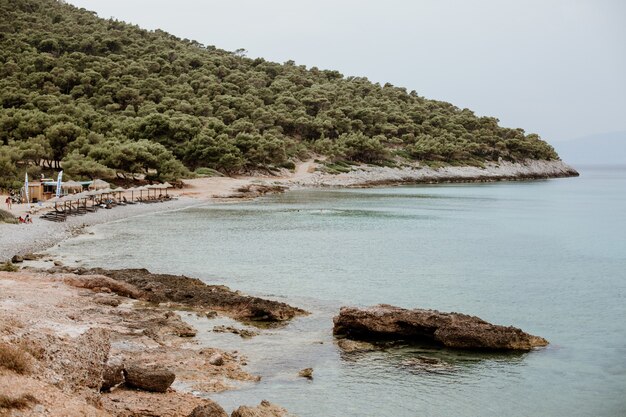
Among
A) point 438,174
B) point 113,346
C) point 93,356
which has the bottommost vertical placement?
point 113,346

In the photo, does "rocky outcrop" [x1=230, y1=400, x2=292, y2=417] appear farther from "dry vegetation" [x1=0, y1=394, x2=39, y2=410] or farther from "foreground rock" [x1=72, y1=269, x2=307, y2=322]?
"foreground rock" [x1=72, y1=269, x2=307, y2=322]

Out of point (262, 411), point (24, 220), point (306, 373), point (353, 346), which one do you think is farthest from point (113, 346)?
point (24, 220)

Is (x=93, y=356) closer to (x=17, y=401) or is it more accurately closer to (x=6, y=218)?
(x=17, y=401)

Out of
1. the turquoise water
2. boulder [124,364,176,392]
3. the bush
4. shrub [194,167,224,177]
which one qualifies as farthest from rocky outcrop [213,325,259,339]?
shrub [194,167,224,177]

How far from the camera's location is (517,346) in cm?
1648

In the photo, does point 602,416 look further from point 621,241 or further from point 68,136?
point 68,136

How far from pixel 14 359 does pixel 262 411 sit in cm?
411

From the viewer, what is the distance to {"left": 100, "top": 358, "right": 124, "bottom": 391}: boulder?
11141 millimetres

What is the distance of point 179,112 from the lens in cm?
9400

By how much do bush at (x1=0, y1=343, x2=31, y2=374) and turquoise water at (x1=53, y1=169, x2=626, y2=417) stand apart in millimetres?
4133

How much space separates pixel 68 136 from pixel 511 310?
199 ft

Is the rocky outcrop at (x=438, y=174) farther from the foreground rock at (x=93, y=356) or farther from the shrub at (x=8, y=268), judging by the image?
the foreground rock at (x=93, y=356)

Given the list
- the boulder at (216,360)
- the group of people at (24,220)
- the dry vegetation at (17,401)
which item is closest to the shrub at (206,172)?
the group of people at (24,220)

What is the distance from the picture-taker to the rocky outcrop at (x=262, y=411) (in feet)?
32.4
